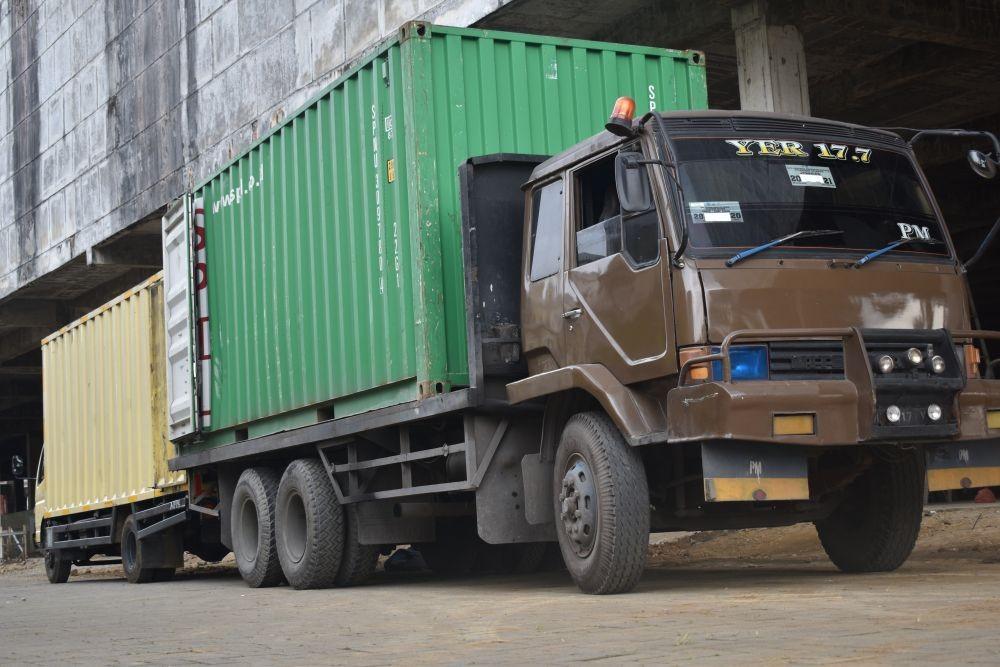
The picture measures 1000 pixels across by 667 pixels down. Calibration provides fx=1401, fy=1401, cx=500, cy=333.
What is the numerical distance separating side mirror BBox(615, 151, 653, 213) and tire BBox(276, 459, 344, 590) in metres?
4.15

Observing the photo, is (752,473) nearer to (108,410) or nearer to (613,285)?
(613,285)

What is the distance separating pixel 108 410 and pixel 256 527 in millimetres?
4403

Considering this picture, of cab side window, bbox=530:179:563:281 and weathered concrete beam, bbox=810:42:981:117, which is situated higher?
weathered concrete beam, bbox=810:42:981:117

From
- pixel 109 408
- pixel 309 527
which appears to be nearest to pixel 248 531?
pixel 309 527

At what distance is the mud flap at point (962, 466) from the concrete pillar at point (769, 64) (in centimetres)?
622

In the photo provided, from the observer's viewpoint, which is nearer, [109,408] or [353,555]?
[353,555]

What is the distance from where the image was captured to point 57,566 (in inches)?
687

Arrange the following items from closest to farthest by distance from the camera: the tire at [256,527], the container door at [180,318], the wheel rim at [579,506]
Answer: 1. the wheel rim at [579,506]
2. the tire at [256,527]
3. the container door at [180,318]

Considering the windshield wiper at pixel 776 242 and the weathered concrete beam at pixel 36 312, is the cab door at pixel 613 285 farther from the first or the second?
the weathered concrete beam at pixel 36 312

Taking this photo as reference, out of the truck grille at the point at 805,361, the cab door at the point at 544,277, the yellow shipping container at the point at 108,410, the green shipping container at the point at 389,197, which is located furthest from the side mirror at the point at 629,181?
the yellow shipping container at the point at 108,410

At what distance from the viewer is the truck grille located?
7.27m

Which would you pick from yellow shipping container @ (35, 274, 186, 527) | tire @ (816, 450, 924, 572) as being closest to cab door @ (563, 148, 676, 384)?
tire @ (816, 450, 924, 572)

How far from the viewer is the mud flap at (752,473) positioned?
23.7ft

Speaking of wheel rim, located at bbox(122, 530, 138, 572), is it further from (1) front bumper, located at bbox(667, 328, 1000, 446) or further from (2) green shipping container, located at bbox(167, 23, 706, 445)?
(1) front bumper, located at bbox(667, 328, 1000, 446)
